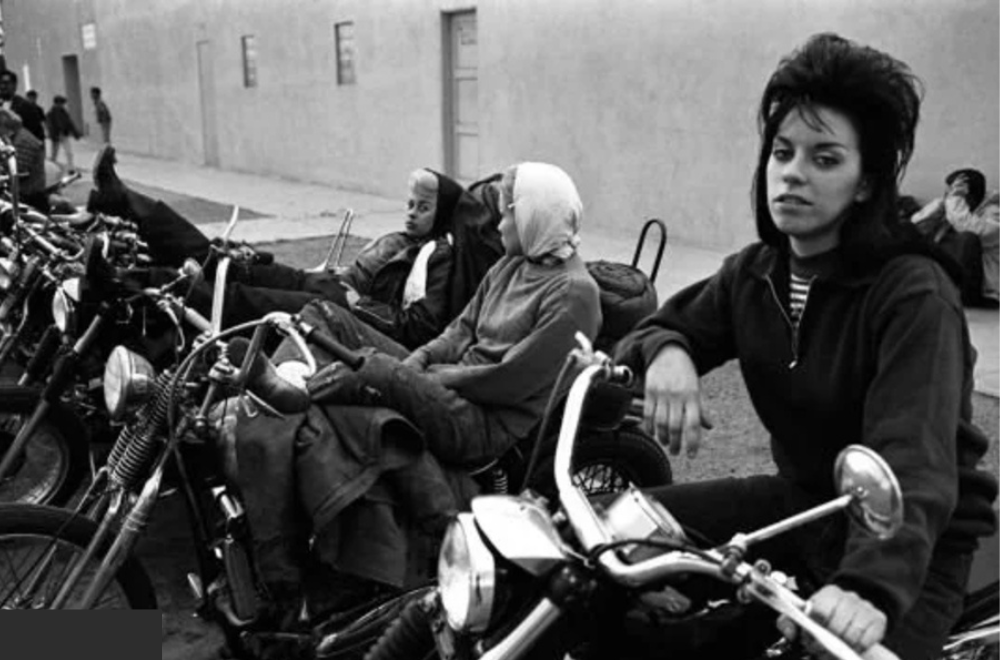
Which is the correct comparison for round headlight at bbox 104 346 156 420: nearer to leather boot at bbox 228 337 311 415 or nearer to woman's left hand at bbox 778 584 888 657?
leather boot at bbox 228 337 311 415

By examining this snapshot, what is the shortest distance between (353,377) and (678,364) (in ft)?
3.65

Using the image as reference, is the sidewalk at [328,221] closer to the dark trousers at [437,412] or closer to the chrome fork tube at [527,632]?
the dark trousers at [437,412]

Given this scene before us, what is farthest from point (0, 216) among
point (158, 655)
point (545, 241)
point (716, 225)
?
point (716, 225)

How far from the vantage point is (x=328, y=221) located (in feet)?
44.4

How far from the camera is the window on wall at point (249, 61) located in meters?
19.0

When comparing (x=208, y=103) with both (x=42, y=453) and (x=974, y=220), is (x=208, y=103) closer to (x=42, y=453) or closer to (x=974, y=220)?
(x=974, y=220)

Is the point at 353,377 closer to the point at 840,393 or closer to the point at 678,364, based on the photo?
the point at 678,364

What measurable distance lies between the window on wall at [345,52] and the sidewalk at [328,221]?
5.26ft

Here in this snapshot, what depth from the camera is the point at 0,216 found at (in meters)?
5.35

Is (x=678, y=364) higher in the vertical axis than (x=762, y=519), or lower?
higher

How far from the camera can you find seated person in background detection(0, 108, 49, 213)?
23.7 feet

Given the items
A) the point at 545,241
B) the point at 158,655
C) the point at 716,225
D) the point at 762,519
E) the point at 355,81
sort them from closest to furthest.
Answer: the point at 158,655, the point at 762,519, the point at 545,241, the point at 716,225, the point at 355,81

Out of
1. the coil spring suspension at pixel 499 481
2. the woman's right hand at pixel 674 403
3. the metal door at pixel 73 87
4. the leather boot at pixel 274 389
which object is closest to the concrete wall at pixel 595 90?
the coil spring suspension at pixel 499 481

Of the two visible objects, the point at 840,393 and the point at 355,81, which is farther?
the point at 355,81
